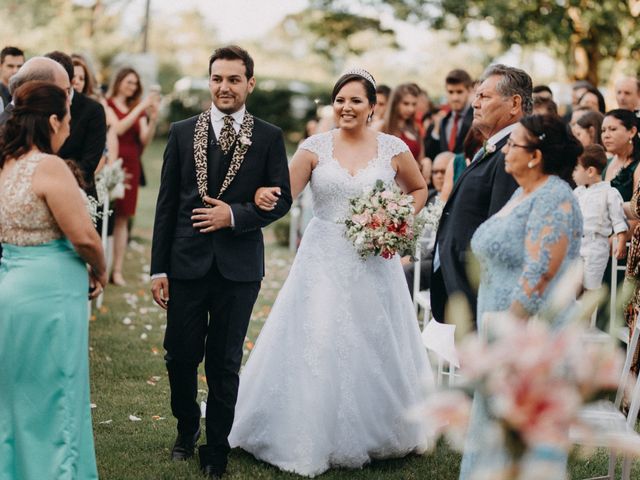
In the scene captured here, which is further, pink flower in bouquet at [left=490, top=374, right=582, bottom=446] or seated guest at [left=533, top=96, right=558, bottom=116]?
seated guest at [left=533, top=96, right=558, bottom=116]

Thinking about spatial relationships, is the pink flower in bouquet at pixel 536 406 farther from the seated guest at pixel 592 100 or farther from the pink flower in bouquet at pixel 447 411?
the seated guest at pixel 592 100

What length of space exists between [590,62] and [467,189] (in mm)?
15303

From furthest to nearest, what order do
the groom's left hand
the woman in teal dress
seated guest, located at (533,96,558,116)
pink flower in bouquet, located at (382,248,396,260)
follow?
seated guest, located at (533,96,558,116)
pink flower in bouquet, located at (382,248,396,260)
the groom's left hand
the woman in teal dress

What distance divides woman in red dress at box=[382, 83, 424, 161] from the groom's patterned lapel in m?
4.67

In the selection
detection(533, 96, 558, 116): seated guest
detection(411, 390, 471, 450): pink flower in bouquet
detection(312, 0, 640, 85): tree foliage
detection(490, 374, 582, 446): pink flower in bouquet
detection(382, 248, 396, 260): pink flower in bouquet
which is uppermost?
detection(312, 0, 640, 85): tree foliage

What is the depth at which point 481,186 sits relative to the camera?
4.81 meters

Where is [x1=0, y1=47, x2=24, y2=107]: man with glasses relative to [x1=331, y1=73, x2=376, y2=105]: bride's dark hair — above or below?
above

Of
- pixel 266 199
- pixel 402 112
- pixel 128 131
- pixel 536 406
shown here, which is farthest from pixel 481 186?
pixel 128 131

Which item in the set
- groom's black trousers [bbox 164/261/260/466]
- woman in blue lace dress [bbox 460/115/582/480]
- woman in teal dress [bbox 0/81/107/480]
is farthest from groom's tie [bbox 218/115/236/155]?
woman in blue lace dress [bbox 460/115/582/480]

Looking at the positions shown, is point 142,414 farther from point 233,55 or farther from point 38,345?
point 233,55

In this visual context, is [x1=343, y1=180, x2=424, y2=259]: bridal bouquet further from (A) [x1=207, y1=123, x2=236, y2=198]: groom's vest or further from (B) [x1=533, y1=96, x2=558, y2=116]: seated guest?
(B) [x1=533, y1=96, x2=558, y2=116]: seated guest

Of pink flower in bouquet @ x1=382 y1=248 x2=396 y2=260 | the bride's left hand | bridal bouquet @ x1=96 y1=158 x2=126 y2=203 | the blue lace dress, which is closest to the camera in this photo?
the blue lace dress

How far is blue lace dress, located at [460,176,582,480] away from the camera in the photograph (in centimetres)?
396

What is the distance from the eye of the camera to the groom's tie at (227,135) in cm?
525
